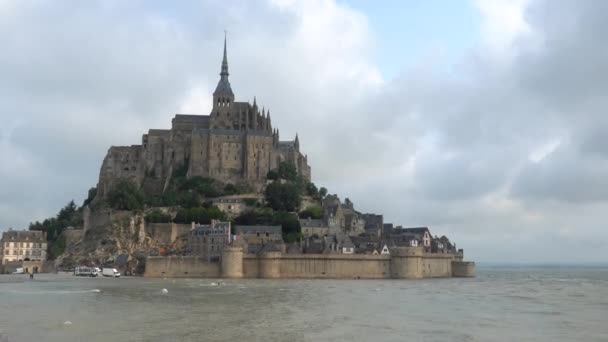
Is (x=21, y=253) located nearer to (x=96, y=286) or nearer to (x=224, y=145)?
(x=224, y=145)

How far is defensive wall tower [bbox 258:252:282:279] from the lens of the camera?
212 ft

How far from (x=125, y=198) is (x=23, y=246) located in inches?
580

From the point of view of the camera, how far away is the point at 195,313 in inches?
1348

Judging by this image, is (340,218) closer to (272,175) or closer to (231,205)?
(272,175)

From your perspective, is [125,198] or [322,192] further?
[322,192]

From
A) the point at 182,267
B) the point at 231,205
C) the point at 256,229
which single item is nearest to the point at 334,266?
the point at 256,229

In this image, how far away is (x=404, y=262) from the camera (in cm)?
6688

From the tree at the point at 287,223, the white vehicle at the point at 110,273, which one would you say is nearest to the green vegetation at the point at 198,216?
the tree at the point at 287,223

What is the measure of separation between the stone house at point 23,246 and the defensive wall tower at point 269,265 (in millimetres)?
30116

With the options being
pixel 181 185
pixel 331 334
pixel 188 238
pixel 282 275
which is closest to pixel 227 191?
pixel 181 185

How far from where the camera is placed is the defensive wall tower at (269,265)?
6475 cm

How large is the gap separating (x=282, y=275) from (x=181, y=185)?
24026 millimetres

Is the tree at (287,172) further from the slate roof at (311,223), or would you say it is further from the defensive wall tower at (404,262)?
the defensive wall tower at (404,262)

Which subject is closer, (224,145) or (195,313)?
(195,313)
